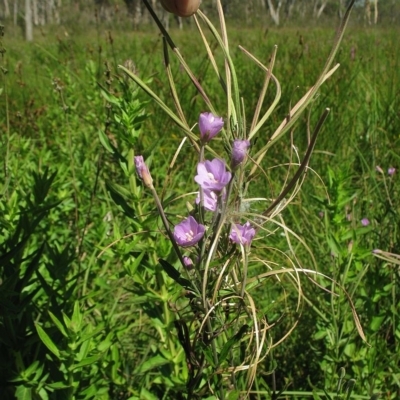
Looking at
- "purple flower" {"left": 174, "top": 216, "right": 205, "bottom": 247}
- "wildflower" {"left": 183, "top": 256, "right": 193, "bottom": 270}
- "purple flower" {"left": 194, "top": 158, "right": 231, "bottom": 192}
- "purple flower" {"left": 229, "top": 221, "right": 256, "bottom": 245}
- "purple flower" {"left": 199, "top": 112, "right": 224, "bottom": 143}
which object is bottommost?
"wildflower" {"left": 183, "top": 256, "right": 193, "bottom": 270}

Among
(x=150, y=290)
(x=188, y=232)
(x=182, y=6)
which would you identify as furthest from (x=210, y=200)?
(x=150, y=290)

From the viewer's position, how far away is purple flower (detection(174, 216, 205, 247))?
0.64 m

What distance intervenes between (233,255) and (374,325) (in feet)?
2.60

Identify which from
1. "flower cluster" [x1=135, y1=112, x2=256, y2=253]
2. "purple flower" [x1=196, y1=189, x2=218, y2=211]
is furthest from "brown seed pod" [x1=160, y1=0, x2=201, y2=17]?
"purple flower" [x1=196, y1=189, x2=218, y2=211]

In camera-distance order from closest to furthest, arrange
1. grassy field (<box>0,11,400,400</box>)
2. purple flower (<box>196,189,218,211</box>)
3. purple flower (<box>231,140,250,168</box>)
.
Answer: purple flower (<box>231,140,250,168</box>) → purple flower (<box>196,189,218,211</box>) → grassy field (<box>0,11,400,400</box>)

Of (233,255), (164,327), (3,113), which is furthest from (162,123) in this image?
(233,255)

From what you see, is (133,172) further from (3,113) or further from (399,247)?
(3,113)

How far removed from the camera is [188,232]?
68cm

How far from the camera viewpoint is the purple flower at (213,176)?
2.01 feet

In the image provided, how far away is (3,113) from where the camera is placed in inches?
128

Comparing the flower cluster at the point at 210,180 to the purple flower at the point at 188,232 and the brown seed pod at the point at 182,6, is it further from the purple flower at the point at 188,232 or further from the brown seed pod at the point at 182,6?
the brown seed pod at the point at 182,6

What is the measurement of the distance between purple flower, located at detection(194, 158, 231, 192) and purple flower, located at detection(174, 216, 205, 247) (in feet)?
Result: 0.18

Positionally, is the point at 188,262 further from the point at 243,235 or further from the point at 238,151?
the point at 238,151

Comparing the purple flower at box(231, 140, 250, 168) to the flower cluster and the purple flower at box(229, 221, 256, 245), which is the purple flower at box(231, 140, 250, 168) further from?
the purple flower at box(229, 221, 256, 245)
